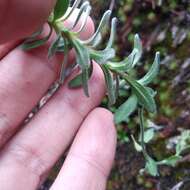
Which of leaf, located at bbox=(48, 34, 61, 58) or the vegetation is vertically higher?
leaf, located at bbox=(48, 34, 61, 58)

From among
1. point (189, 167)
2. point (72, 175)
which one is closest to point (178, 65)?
point (189, 167)

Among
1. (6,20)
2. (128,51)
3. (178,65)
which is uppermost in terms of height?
(6,20)

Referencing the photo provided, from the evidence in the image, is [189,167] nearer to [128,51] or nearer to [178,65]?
[178,65]

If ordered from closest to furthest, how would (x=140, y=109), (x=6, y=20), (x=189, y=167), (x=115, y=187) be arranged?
(x=6, y=20), (x=140, y=109), (x=189, y=167), (x=115, y=187)

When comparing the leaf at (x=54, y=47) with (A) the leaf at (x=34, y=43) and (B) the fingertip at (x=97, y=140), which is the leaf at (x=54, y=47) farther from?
(B) the fingertip at (x=97, y=140)

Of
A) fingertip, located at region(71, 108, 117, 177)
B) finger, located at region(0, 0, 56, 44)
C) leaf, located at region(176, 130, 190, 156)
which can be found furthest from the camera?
leaf, located at region(176, 130, 190, 156)

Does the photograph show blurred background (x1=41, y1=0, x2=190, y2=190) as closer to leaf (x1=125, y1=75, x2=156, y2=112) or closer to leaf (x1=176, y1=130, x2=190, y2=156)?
leaf (x1=176, y1=130, x2=190, y2=156)

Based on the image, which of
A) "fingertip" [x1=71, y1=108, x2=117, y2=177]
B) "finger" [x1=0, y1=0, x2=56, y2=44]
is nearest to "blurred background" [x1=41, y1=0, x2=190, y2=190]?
"fingertip" [x1=71, y1=108, x2=117, y2=177]

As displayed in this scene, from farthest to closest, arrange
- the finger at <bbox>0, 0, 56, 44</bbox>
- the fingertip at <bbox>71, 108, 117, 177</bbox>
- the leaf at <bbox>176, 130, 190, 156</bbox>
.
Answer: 1. the leaf at <bbox>176, 130, 190, 156</bbox>
2. the fingertip at <bbox>71, 108, 117, 177</bbox>
3. the finger at <bbox>0, 0, 56, 44</bbox>
